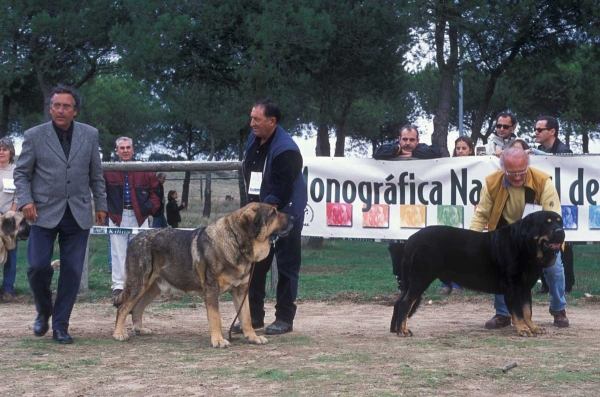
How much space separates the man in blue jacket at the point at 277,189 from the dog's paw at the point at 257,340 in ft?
1.64

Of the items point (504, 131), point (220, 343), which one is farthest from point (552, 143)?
point (220, 343)

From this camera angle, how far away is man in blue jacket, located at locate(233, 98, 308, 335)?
782 cm

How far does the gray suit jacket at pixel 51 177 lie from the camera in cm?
748

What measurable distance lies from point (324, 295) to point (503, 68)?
13.0 m

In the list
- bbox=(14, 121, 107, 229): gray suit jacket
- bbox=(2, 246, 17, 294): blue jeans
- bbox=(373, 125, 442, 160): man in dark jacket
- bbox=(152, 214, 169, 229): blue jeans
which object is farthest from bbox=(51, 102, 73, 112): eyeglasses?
bbox=(152, 214, 169, 229): blue jeans

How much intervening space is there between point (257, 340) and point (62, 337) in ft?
5.79

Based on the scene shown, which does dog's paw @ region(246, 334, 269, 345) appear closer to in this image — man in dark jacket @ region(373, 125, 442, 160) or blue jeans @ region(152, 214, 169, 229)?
man in dark jacket @ region(373, 125, 442, 160)

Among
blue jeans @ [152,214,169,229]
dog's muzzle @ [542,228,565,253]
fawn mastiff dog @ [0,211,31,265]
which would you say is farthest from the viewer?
blue jeans @ [152,214,169,229]

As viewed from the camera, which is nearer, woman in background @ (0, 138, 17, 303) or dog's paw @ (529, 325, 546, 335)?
dog's paw @ (529, 325, 546, 335)

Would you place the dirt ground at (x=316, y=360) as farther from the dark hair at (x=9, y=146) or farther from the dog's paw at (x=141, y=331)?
the dark hair at (x=9, y=146)

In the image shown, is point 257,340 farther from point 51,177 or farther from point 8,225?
point 8,225

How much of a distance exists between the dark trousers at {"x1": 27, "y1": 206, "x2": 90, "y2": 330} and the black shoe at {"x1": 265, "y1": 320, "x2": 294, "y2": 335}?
1868mm

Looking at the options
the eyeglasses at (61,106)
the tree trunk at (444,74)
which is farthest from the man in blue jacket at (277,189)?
the tree trunk at (444,74)

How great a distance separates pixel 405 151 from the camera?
11375 millimetres
